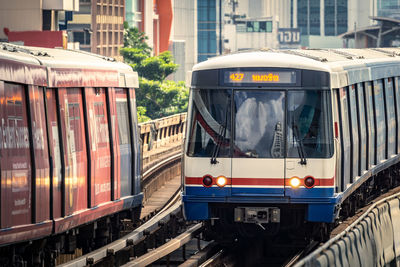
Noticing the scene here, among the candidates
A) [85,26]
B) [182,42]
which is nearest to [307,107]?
[85,26]

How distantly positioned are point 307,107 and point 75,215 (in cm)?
360

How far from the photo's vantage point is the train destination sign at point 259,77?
52.7 ft

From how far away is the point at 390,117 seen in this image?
23.4 metres

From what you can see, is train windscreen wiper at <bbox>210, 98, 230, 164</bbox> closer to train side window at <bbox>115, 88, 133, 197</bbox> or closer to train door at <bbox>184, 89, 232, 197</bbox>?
train door at <bbox>184, 89, 232, 197</bbox>

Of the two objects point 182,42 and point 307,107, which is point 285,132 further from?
point 182,42

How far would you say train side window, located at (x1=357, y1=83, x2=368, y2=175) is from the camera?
19.3 metres

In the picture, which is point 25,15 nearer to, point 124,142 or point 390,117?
point 390,117

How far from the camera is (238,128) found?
16031 mm

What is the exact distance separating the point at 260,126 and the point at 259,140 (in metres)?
0.20

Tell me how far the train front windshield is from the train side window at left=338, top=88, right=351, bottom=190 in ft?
3.38

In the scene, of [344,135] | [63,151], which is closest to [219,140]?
[344,135]

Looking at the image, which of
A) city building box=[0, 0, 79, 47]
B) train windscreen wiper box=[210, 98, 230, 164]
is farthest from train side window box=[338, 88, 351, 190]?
city building box=[0, 0, 79, 47]

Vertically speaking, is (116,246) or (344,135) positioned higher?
(344,135)

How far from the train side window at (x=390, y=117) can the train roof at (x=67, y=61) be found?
6.47 meters
